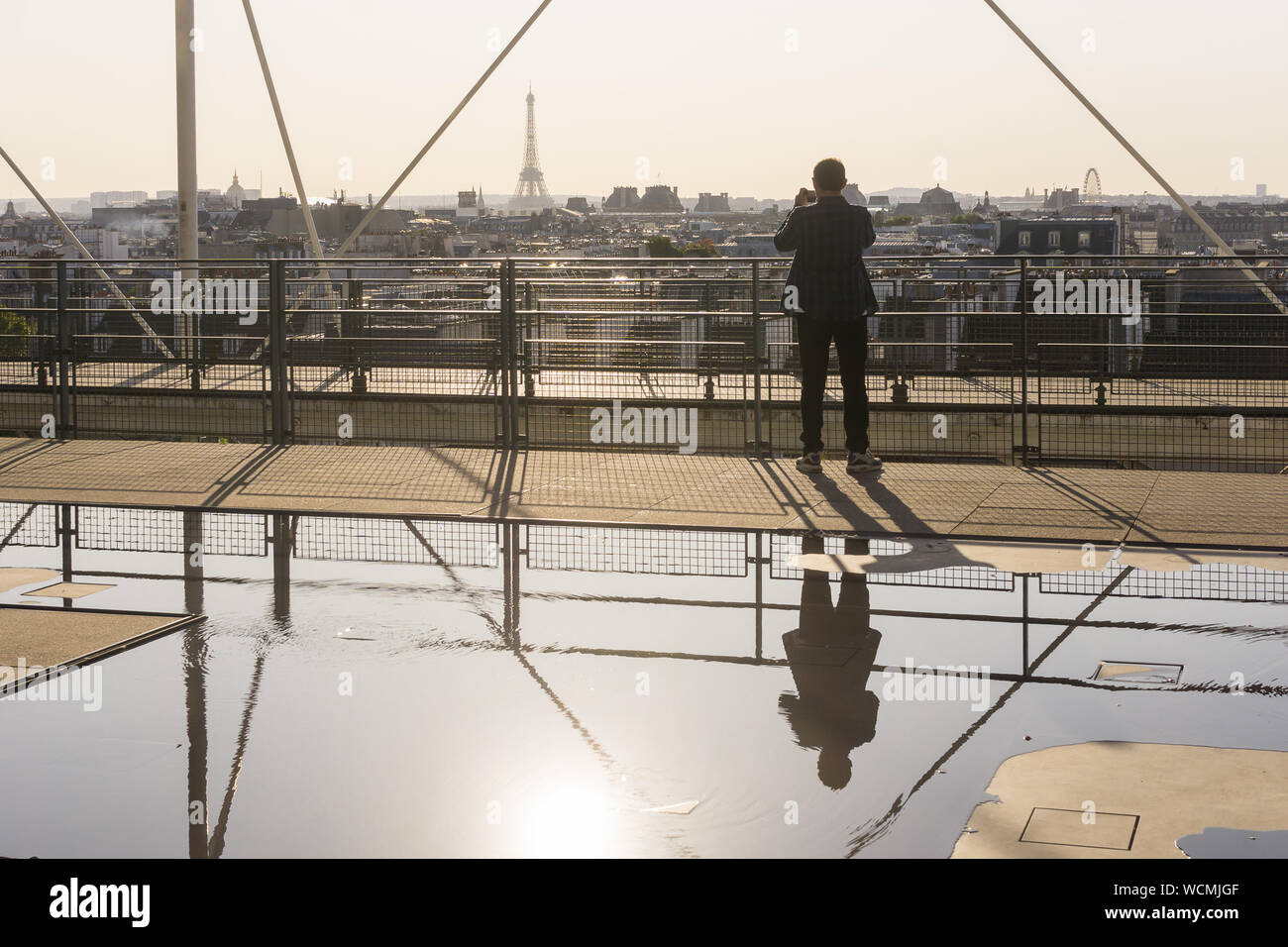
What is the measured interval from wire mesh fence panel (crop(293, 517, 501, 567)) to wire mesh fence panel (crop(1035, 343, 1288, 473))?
176 inches

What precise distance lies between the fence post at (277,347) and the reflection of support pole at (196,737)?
5.22 m

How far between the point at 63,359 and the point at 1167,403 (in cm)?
807

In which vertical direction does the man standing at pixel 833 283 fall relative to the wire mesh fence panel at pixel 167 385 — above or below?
above

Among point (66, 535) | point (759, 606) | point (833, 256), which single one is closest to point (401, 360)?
point (833, 256)

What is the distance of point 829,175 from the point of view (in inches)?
360

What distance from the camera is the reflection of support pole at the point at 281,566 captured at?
19.9 ft

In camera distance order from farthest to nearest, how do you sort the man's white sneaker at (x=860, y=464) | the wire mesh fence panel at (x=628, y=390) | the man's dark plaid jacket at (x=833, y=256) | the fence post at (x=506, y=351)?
the wire mesh fence panel at (x=628, y=390) < the fence post at (x=506, y=351) < the man's white sneaker at (x=860, y=464) < the man's dark plaid jacket at (x=833, y=256)

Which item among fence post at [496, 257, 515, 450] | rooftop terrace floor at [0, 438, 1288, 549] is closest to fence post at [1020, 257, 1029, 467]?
rooftop terrace floor at [0, 438, 1288, 549]

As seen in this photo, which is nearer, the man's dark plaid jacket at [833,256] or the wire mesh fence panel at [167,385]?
the man's dark plaid jacket at [833,256]

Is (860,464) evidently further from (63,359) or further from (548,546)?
(63,359)

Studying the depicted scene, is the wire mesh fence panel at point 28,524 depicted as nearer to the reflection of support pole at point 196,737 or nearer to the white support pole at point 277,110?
the reflection of support pole at point 196,737

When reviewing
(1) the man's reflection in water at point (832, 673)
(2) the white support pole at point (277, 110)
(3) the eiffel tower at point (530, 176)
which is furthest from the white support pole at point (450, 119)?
(3) the eiffel tower at point (530, 176)

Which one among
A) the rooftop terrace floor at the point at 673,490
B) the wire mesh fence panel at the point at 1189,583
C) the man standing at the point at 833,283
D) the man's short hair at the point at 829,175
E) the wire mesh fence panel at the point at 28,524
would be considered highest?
the man's short hair at the point at 829,175
